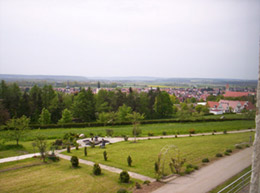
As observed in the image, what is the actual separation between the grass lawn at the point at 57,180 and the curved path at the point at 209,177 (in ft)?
8.94

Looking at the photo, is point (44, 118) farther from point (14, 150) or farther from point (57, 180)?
point (57, 180)

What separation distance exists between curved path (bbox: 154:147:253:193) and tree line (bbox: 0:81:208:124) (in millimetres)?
25585

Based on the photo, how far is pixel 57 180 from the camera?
41.1 feet

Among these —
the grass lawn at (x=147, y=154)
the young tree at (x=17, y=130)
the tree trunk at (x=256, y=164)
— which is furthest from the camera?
the young tree at (x=17, y=130)

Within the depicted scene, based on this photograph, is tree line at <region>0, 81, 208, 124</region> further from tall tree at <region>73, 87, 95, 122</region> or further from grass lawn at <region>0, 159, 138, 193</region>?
grass lawn at <region>0, 159, 138, 193</region>

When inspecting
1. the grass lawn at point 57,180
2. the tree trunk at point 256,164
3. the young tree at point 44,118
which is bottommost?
the young tree at point 44,118

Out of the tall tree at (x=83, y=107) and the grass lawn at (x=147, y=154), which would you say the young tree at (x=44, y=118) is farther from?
the grass lawn at (x=147, y=154)

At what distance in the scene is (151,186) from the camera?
36.8 ft

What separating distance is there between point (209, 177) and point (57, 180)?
977 cm

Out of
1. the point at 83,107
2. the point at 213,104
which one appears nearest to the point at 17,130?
the point at 83,107

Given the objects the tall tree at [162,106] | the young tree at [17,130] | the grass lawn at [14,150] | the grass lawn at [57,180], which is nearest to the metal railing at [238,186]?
the grass lawn at [57,180]

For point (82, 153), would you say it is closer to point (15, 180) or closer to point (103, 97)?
point (15, 180)

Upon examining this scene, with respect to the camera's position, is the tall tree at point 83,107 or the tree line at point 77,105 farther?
the tall tree at point 83,107

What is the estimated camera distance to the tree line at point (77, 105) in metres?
40.2
